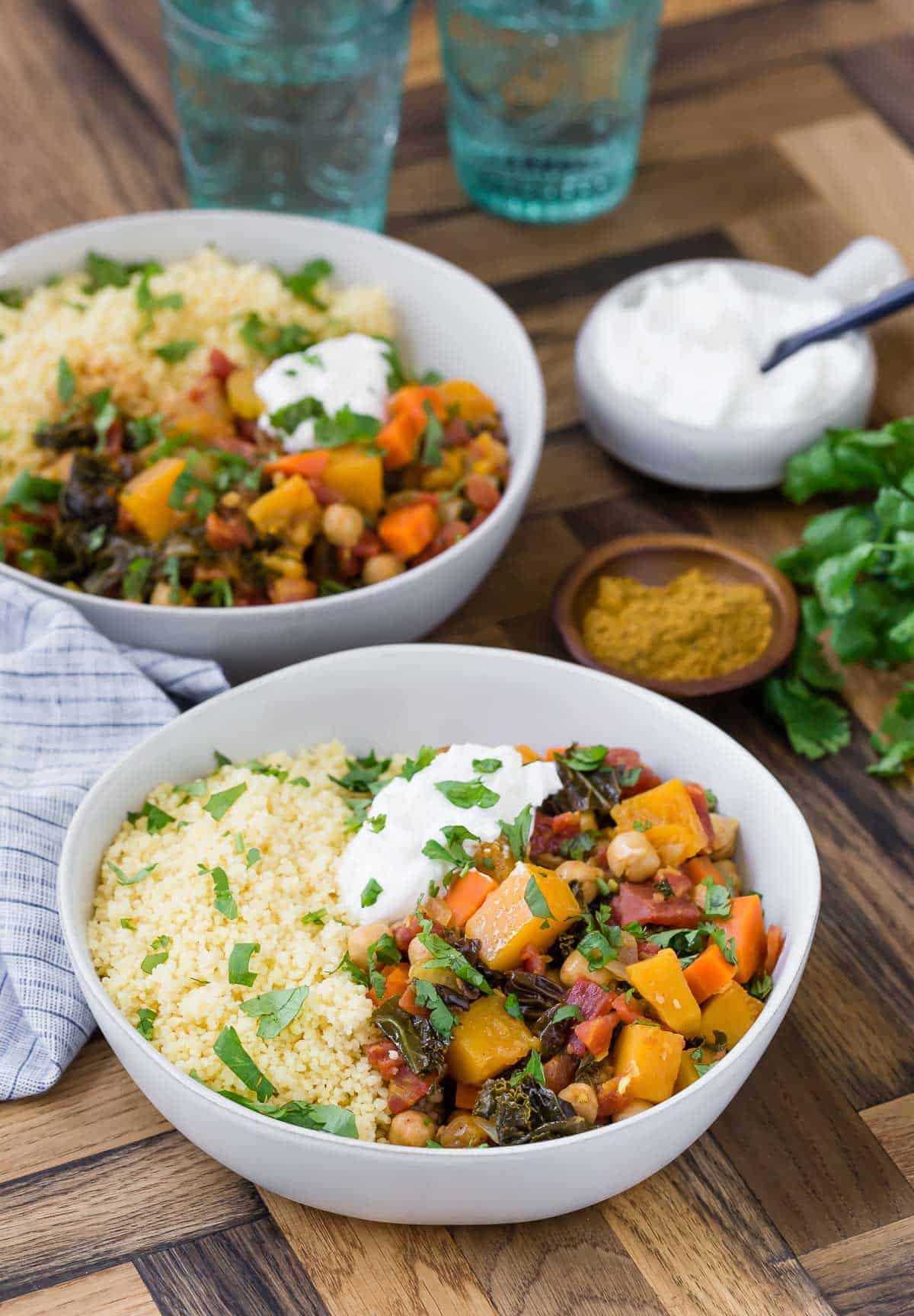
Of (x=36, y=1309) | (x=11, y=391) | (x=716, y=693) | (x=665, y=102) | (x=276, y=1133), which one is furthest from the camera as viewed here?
(x=665, y=102)

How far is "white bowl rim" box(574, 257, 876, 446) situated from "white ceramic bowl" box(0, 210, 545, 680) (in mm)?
217

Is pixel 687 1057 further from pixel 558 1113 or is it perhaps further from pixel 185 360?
pixel 185 360

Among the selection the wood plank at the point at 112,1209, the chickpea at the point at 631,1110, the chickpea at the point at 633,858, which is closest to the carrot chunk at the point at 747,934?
the chickpea at the point at 633,858

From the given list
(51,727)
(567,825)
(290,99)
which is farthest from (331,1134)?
(290,99)

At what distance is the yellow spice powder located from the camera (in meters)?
2.44

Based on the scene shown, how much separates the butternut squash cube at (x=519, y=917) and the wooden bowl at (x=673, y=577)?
55 centimetres

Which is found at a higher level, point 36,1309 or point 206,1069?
point 206,1069

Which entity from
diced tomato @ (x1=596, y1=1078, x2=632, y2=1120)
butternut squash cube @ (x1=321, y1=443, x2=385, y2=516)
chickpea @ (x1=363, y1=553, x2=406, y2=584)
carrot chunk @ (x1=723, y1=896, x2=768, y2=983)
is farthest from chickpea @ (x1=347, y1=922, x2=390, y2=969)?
butternut squash cube @ (x1=321, y1=443, x2=385, y2=516)

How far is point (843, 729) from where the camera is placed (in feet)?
8.11

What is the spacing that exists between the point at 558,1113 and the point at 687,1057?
0.18m

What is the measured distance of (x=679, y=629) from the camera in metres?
2.44

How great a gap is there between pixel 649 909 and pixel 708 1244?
0.40 meters

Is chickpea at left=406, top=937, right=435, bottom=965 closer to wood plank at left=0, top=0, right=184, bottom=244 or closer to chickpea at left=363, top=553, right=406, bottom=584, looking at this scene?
chickpea at left=363, top=553, right=406, bottom=584

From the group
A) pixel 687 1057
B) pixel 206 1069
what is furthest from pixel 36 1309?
pixel 687 1057
